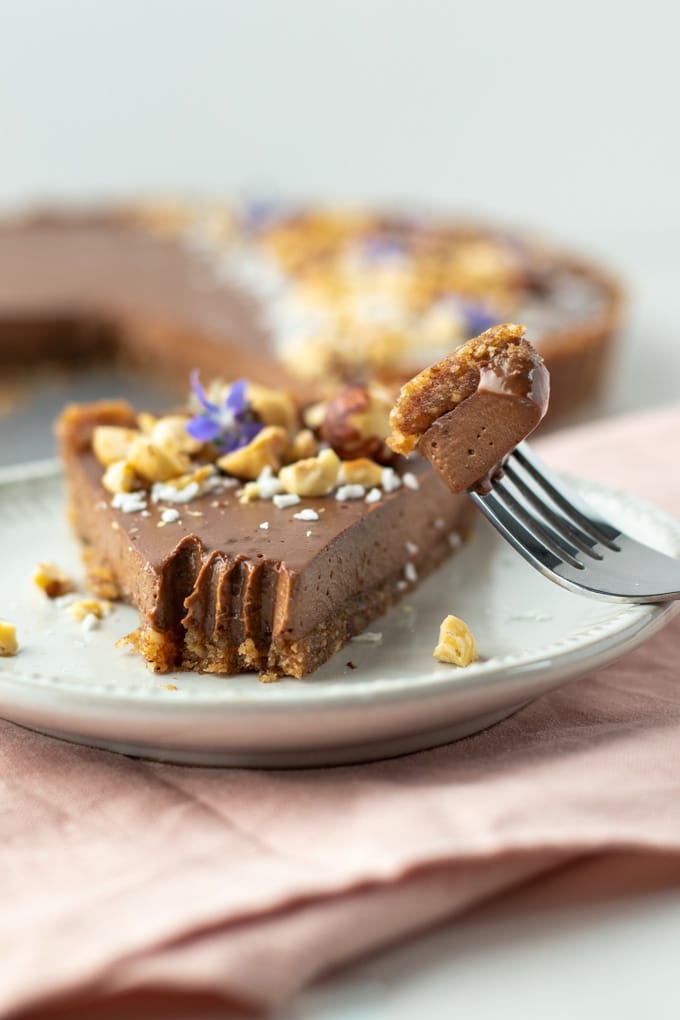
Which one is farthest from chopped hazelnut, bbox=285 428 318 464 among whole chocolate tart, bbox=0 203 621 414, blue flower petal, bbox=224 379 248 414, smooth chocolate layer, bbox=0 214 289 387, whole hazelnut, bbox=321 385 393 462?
smooth chocolate layer, bbox=0 214 289 387

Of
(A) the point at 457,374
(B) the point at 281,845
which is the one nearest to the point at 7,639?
(B) the point at 281,845

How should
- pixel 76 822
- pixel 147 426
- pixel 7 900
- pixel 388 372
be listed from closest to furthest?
pixel 7 900, pixel 76 822, pixel 147 426, pixel 388 372

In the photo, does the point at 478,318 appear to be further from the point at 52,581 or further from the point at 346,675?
the point at 346,675

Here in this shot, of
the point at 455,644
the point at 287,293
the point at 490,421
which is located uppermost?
the point at 490,421

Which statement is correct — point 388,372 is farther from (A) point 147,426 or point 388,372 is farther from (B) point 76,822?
(B) point 76,822

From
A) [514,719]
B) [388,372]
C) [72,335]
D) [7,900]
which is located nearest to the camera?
[7,900]

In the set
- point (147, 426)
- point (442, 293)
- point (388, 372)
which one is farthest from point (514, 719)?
point (442, 293)

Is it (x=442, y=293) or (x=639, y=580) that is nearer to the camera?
(x=639, y=580)

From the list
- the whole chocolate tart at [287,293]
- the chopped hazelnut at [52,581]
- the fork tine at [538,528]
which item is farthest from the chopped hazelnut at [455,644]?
the whole chocolate tart at [287,293]
